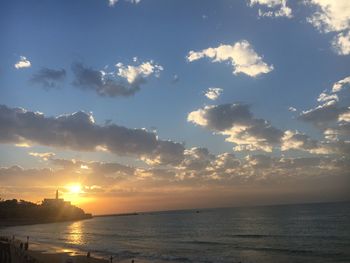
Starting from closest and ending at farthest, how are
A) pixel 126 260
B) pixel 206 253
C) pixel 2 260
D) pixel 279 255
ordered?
pixel 2 260
pixel 126 260
pixel 279 255
pixel 206 253

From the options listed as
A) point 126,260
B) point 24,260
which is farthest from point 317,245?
point 24,260

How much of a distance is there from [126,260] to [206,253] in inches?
605

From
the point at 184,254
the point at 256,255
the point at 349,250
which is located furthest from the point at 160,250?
the point at 349,250

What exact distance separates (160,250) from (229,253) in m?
13.4

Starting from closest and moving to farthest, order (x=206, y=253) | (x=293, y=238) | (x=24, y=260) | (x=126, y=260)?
(x=24, y=260) → (x=126, y=260) → (x=206, y=253) → (x=293, y=238)

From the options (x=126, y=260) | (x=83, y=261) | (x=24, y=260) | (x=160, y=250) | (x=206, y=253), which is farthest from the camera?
(x=160, y=250)

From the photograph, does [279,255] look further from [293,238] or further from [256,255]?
[293,238]

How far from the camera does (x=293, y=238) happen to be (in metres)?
87.4

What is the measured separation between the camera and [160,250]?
241ft

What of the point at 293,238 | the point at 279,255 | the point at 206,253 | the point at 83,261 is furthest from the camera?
the point at 293,238

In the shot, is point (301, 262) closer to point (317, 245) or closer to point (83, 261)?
point (317, 245)

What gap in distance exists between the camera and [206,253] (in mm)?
68062

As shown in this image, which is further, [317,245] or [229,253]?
[317,245]

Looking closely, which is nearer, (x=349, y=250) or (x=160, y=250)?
(x=349, y=250)
